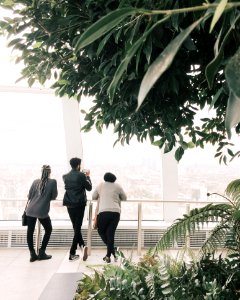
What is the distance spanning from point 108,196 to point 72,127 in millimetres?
2195

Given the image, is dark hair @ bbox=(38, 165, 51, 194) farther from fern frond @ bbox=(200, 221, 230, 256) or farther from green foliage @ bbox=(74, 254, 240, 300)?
fern frond @ bbox=(200, 221, 230, 256)

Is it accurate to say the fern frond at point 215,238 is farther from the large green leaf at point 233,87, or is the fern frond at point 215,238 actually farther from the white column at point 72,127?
the white column at point 72,127

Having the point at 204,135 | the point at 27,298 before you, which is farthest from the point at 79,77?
the point at 27,298

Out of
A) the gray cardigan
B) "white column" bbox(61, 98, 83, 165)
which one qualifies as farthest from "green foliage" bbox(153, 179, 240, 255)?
"white column" bbox(61, 98, 83, 165)

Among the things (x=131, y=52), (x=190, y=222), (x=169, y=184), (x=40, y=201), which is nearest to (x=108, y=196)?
(x=40, y=201)

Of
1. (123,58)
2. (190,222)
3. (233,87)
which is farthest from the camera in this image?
(190,222)

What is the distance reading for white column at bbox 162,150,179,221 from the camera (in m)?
6.66

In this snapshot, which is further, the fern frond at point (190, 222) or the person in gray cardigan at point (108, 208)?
the person in gray cardigan at point (108, 208)

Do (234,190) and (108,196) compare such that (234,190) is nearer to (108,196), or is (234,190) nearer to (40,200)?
(108,196)

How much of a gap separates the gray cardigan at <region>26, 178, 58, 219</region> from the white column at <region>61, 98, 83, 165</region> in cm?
175

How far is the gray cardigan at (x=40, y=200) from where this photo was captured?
485 cm

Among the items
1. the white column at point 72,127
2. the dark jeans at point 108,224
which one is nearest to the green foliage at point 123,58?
the dark jeans at point 108,224

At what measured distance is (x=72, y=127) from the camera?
21.1 feet

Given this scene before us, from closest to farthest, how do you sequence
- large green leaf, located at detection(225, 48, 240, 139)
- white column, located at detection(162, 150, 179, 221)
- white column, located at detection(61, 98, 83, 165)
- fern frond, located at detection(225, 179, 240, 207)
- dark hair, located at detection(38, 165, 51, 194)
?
large green leaf, located at detection(225, 48, 240, 139), fern frond, located at detection(225, 179, 240, 207), dark hair, located at detection(38, 165, 51, 194), white column, located at detection(61, 98, 83, 165), white column, located at detection(162, 150, 179, 221)
